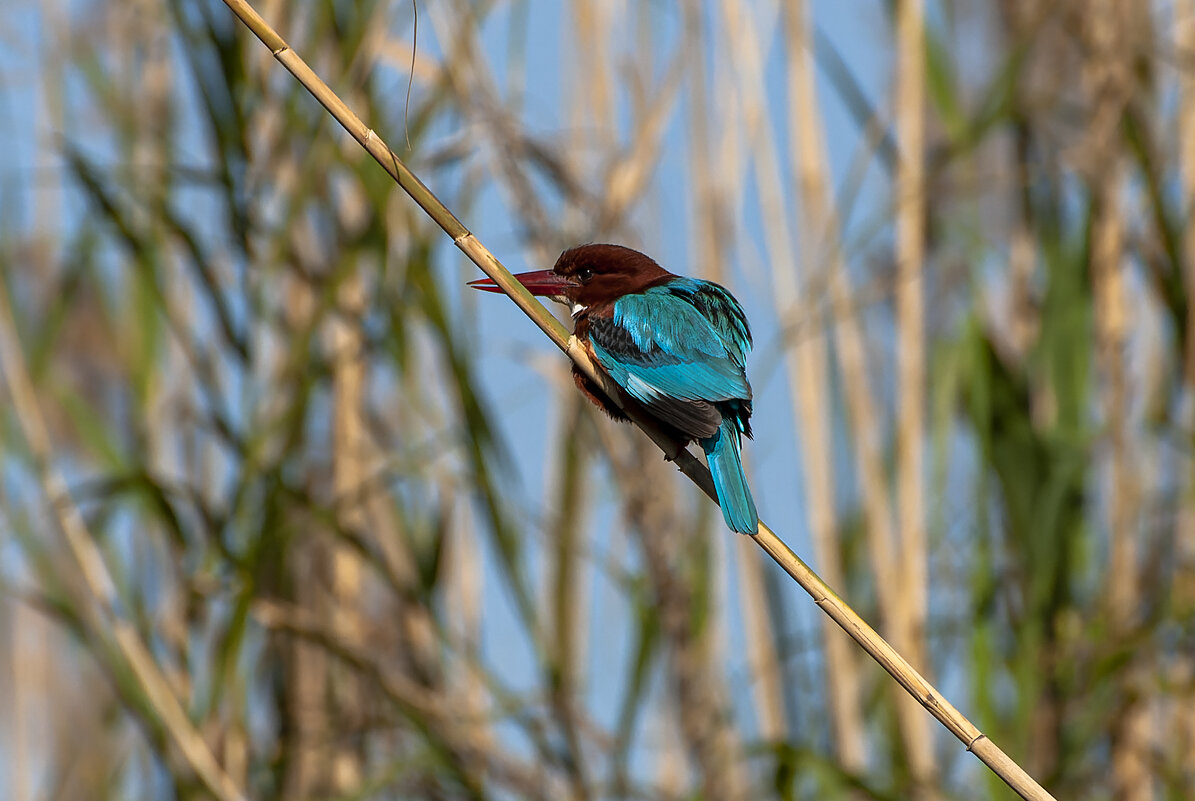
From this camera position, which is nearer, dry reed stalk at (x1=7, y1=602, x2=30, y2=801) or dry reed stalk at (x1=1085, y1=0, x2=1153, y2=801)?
dry reed stalk at (x1=1085, y1=0, x2=1153, y2=801)

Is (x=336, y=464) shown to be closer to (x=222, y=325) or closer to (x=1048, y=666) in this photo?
(x=222, y=325)

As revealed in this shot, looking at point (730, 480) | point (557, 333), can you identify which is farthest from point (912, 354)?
point (557, 333)

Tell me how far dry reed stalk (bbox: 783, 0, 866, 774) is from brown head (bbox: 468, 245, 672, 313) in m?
0.54

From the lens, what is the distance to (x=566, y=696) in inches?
80.4

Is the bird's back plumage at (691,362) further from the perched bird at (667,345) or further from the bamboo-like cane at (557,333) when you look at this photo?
the bamboo-like cane at (557,333)

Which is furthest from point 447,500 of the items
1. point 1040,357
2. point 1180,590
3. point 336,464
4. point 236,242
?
point 1180,590

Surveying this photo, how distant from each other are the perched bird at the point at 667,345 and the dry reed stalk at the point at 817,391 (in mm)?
534

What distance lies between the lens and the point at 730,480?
1399mm

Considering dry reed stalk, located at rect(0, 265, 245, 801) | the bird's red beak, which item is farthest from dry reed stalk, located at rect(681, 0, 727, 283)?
dry reed stalk, located at rect(0, 265, 245, 801)

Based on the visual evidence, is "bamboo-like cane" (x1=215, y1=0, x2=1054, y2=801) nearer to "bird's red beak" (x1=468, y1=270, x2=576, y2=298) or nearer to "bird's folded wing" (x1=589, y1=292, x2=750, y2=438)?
"bird's folded wing" (x1=589, y1=292, x2=750, y2=438)

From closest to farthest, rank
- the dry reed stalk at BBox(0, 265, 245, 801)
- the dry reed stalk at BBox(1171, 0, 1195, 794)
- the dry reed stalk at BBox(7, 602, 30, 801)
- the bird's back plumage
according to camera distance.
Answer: the bird's back plumage < the dry reed stalk at BBox(0, 265, 245, 801) < the dry reed stalk at BBox(1171, 0, 1195, 794) < the dry reed stalk at BBox(7, 602, 30, 801)

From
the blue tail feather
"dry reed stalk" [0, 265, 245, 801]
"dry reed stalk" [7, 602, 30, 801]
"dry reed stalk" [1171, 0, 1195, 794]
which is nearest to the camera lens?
the blue tail feather

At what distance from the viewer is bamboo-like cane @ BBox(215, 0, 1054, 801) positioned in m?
1.06

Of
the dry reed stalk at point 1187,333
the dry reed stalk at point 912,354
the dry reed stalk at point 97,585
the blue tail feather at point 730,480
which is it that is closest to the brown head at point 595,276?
the blue tail feather at point 730,480
